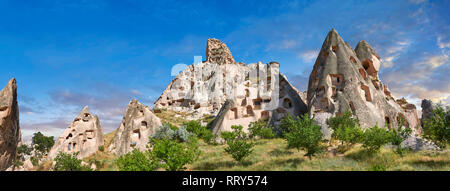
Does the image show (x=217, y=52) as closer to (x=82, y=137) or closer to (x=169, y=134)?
(x=169, y=134)

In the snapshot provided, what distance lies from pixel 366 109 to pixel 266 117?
16.9 m

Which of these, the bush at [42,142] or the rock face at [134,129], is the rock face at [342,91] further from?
the bush at [42,142]

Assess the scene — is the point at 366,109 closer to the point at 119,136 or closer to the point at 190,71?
the point at 119,136

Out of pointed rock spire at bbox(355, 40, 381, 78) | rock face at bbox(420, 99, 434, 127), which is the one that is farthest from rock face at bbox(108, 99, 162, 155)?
rock face at bbox(420, 99, 434, 127)

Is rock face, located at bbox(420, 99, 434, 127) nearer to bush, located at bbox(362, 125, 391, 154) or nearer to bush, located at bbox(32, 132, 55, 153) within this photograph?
bush, located at bbox(362, 125, 391, 154)

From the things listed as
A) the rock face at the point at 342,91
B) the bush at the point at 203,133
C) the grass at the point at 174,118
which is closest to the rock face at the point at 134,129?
the bush at the point at 203,133

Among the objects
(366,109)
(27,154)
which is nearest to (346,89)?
(366,109)

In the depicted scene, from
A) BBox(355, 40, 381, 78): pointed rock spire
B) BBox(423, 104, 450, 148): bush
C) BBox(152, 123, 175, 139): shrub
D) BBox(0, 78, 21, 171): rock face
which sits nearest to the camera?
BBox(423, 104, 450, 148): bush

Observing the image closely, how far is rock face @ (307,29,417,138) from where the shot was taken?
33469 millimetres

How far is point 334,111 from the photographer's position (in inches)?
1325

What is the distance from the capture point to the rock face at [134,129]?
1271 inches

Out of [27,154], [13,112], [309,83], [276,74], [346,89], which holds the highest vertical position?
[276,74]

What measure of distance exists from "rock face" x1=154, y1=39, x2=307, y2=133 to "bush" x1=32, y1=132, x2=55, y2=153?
29755 mm
